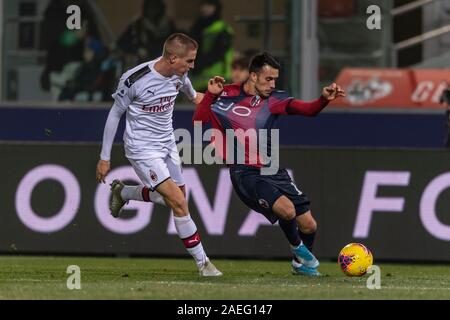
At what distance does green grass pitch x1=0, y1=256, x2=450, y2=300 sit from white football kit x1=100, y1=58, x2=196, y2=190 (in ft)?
3.13

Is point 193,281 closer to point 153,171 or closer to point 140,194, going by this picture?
point 153,171

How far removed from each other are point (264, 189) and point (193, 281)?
1164 mm

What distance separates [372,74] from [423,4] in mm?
1314

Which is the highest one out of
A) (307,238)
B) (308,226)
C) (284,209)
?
(284,209)

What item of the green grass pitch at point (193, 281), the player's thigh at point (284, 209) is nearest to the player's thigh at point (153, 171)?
the green grass pitch at point (193, 281)

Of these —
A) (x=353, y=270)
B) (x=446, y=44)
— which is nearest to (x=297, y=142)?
(x=446, y=44)

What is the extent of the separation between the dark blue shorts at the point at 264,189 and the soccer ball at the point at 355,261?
65 cm

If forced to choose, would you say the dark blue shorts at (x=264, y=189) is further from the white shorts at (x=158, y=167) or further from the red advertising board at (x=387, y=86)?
the red advertising board at (x=387, y=86)

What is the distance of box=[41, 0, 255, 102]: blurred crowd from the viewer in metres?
16.9

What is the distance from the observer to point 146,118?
11.4m

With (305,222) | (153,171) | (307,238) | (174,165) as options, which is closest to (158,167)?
(153,171)

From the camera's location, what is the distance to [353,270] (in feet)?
36.7

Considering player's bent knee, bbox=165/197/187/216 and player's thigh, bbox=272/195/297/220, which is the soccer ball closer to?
player's thigh, bbox=272/195/297/220
